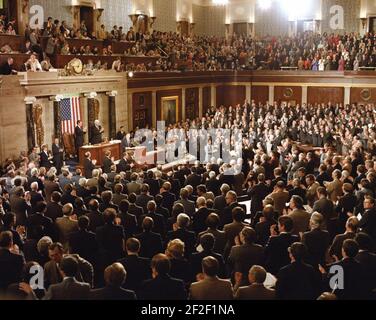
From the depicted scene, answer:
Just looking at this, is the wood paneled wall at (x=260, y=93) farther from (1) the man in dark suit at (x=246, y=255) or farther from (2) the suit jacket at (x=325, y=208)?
(1) the man in dark suit at (x=246, y=255)

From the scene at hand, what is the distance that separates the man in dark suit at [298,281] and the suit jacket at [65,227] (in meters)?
3.67

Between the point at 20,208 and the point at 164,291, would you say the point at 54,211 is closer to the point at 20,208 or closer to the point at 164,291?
the point at 20,208

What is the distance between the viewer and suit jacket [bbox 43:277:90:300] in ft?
18.0

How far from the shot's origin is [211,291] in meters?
5.59

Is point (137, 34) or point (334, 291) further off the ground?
point (137, 34)

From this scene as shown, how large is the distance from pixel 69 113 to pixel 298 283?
52.4 feet

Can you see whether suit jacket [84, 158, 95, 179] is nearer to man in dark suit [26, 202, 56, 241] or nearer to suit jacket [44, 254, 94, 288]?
man in dark suit [26, 202, 56, 241]

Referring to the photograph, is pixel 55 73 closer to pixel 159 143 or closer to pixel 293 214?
pixel 159 143

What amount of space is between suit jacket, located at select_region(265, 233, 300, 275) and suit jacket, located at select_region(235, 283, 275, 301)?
1.53 metres

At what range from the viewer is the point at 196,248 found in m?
8.09

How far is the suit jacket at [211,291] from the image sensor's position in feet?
18.2
